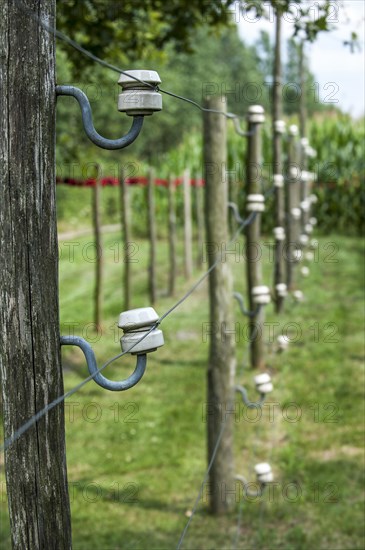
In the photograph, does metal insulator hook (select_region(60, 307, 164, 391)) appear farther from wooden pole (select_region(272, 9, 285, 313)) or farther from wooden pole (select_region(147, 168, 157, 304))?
wooden pole (select_region(147, 168, 157, 304))

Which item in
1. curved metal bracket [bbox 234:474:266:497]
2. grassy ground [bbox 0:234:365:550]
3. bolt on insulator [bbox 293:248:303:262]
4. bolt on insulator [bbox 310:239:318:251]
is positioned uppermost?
bolt on insulator [bbox 293:248:303:262]

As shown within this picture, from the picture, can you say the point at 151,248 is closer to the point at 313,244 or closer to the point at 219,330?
the point at 313,244

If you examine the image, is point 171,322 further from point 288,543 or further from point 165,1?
point 288,543

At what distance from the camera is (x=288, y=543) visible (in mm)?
4621

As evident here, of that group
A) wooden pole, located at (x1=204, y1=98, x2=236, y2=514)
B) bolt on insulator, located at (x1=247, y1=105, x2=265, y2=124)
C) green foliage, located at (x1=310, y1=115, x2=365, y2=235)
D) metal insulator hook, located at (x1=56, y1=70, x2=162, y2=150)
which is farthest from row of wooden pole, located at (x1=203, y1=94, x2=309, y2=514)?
green foliage, located at (x1=310, y1=115, x2=365, y2=235)

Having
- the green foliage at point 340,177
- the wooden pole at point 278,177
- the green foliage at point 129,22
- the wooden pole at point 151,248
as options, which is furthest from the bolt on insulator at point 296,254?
the green foliage at point 340,177

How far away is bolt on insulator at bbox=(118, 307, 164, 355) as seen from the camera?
229 cm

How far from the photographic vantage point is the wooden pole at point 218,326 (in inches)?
198

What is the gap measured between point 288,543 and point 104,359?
4.81 m

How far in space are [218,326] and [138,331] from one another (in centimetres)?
282

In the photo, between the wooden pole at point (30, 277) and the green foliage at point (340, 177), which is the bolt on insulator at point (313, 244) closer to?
the green foliage at point (340, 177)

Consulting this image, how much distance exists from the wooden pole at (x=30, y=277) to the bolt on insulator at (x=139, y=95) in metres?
0.22

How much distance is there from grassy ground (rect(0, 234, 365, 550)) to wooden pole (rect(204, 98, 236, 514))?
289 mm

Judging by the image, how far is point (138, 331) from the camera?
7.58ft
